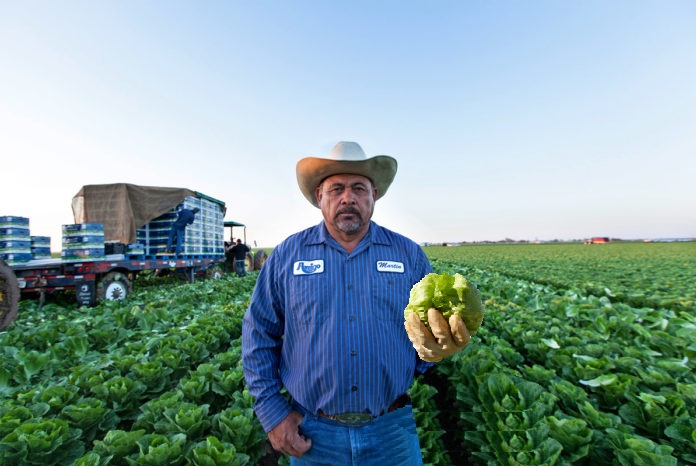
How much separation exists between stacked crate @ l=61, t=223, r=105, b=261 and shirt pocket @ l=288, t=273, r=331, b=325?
9995 mm

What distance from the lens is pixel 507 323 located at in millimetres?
6023

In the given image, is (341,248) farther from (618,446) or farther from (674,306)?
(674,306)

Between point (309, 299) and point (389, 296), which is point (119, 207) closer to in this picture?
point (309, 299)

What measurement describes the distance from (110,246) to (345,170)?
12572 mm

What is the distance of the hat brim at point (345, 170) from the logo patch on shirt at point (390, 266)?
0.61 m

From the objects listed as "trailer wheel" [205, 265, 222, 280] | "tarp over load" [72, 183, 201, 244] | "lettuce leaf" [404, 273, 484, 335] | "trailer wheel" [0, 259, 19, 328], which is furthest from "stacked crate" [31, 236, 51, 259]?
"lettuce leaf" [404, 273, 484, 335]

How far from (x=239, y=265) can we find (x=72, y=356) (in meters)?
15.9

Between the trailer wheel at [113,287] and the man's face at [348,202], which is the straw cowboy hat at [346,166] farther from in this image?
the trailer wheel at [113,287]

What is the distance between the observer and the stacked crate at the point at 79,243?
9.50 meters

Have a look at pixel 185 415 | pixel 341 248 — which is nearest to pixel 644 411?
pixel 341 248

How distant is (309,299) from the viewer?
85.7 inches

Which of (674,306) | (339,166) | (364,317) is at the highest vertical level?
(339,166)

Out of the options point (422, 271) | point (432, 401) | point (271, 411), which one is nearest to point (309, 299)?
point (271, 411)

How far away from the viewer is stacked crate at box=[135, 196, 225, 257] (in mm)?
14164
